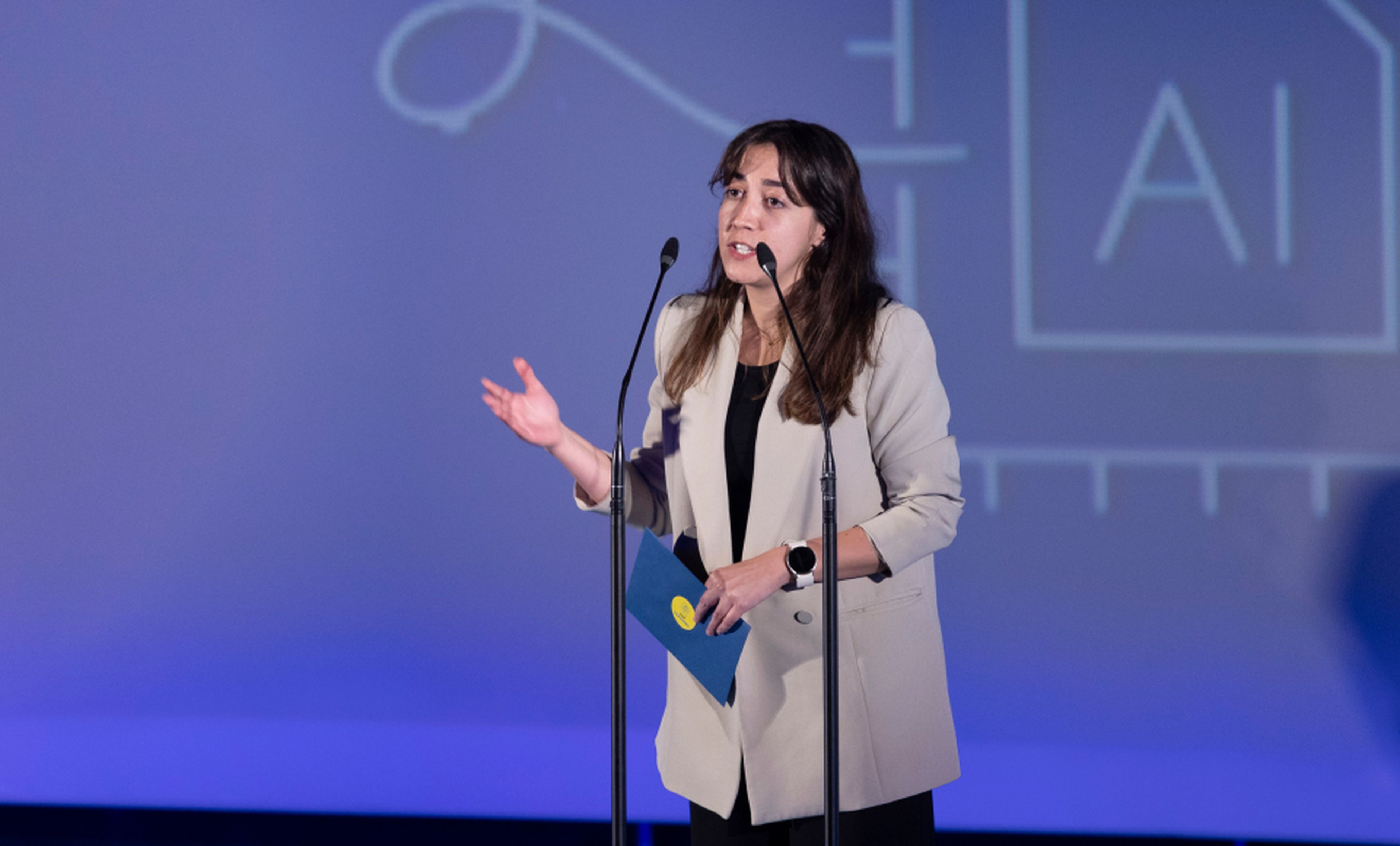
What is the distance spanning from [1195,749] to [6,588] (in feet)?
10.3

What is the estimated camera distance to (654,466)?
157 centimetres

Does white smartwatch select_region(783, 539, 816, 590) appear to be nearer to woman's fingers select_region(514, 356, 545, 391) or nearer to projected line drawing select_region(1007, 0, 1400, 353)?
woman's fingers select_region(514, 356, 545, 391)

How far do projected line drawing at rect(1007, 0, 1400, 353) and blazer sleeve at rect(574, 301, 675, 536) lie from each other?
1449 millimetres

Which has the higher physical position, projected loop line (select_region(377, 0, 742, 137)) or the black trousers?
projected loop line (select_region(377, 0, 742, 137))

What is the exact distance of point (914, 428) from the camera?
53.3 inches

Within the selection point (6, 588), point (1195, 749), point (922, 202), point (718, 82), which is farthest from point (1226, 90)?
point (6, 588)

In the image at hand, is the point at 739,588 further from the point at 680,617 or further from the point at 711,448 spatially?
the point at 711,448

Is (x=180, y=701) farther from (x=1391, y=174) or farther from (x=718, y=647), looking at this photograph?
(x=1391, y=174)

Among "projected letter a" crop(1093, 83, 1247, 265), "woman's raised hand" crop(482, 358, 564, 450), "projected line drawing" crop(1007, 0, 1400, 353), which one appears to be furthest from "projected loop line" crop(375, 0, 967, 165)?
"woman's raised hand" crop(482, 358, 564, 450)

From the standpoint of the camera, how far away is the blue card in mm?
1245

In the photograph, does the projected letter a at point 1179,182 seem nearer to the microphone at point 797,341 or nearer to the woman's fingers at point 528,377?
the microphone at point 797,341

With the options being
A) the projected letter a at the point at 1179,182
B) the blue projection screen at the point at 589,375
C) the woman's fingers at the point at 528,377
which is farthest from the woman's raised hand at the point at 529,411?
the projected letter a at the point at 1179,182

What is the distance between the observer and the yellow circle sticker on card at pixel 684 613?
125 cm

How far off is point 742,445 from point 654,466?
0.21m
